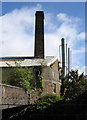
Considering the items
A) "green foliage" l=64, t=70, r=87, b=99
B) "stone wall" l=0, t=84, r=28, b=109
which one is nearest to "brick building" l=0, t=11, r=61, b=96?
"green foliage" l=64, t=70, r=87, b=99

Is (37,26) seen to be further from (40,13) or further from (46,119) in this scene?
(46,119)

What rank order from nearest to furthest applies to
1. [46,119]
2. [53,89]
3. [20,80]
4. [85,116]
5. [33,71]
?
1. [85,116]
2. [46,119]
3. [20,80]
4. [33,71]
5. [53,89]

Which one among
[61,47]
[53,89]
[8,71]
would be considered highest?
[61,47]

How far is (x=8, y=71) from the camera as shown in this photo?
589 inches

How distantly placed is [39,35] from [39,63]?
11.3 ft

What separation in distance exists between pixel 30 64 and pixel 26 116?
840cm

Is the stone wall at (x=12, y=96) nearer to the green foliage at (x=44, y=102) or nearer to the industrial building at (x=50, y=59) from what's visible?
the green foliage at (x=44, y=102)

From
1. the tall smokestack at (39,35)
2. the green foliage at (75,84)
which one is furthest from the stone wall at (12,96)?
the tall smokestack at (39,35)

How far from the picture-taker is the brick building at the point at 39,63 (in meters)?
14.9

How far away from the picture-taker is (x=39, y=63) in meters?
14.9

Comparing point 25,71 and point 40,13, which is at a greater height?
point 40,13

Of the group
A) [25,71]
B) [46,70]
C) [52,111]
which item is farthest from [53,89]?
[52,111]

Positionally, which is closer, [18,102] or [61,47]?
[18,102]

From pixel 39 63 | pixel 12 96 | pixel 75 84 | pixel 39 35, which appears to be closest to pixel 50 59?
pixel 39 63
